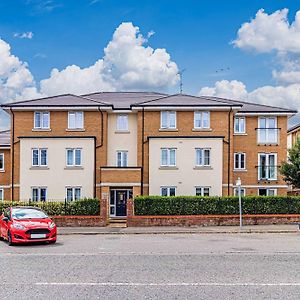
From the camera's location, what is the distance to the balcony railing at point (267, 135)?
39094 millimetres

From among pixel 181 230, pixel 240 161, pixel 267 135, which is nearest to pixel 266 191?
pixel 240 161

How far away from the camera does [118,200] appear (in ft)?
119

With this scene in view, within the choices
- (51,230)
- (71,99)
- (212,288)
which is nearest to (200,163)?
(71,99)

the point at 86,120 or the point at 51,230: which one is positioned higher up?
the point at 86,120

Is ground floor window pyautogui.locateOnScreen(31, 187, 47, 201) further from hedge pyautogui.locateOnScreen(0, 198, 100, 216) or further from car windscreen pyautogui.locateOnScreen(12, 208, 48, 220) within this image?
car windscreen pyautogui.locateOnScreen(12, 208, 48, 220)

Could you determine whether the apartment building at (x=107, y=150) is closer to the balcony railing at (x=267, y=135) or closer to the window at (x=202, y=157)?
the window at (x=202, y=157)

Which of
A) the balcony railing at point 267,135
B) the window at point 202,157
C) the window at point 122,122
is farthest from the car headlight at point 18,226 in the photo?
the balcony railing at point 267,135

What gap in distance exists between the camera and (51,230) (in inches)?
759

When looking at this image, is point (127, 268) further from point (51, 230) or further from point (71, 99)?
point (71, 99)

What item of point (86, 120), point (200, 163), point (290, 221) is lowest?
point (290, 221)

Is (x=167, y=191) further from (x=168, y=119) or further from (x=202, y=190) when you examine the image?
(x=168, y=119)

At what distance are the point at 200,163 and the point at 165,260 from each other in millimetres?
22394

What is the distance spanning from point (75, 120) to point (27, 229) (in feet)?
60.3

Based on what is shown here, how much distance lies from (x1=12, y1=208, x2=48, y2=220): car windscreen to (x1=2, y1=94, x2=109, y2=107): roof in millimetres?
15863
